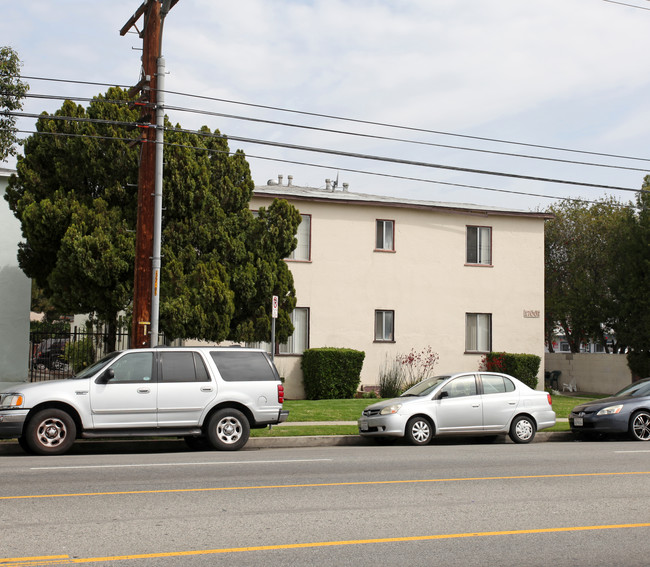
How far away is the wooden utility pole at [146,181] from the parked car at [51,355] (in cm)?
1309

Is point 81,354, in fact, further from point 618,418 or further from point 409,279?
point 618,418

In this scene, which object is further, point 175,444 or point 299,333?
point 299,333

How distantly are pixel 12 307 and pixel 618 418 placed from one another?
1804cm

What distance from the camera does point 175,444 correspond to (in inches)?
594

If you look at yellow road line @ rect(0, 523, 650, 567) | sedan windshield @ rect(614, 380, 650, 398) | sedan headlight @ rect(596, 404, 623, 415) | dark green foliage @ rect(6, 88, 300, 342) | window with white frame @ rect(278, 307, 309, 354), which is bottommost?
yellow road line @ rect(0, 523, 650, 567)

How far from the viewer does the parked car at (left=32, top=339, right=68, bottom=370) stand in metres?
28.1

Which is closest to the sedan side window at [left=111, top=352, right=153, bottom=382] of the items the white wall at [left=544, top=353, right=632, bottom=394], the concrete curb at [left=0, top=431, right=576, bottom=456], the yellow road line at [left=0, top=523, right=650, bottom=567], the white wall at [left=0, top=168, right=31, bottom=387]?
the concrete curb at [left=0, top=431, right=576, bottom=456]

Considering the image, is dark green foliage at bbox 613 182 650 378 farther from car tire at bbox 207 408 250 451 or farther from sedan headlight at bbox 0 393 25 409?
sedan headlight at bbox 0 393 25 409

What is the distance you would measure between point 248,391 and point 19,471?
4.38 m

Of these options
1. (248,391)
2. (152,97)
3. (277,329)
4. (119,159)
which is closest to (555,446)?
(248,391)

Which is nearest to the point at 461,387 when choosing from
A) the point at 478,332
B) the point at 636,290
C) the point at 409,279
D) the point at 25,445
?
the point at 25,445

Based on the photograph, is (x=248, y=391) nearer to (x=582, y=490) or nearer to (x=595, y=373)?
(x=582, y=490)

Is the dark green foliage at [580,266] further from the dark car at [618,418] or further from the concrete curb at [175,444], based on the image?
the concrete curb at [175,444]

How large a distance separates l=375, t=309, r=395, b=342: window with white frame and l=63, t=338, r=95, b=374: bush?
9.32m
